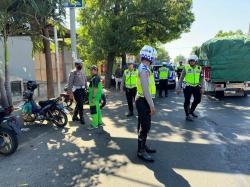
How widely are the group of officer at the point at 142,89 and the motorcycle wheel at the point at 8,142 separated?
7.85 feet

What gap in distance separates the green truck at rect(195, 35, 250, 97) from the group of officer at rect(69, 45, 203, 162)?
4.78m

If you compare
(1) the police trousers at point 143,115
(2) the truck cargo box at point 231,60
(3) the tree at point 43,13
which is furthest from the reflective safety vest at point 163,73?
(1) the police trousers at point 143,115

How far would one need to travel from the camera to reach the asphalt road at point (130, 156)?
16.9 feet

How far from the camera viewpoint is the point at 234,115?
1048 centimetres

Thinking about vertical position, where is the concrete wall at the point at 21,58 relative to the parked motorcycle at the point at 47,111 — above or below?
above

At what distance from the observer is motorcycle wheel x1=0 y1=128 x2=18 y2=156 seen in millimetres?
6512

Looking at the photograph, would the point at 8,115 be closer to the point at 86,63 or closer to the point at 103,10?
the point at 103,10

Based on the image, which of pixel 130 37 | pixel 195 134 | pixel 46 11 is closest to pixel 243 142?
pixel 195 134

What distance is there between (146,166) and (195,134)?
2.57 metres

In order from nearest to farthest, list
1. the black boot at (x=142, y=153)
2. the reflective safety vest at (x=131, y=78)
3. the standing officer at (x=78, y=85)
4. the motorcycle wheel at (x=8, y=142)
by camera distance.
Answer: the black boot at (x=142, y=153), the motorcycle wheel at (x=8, y=142), the standing officer at (x=78, y=85), the reflective safety vest at (x=131, y=78)

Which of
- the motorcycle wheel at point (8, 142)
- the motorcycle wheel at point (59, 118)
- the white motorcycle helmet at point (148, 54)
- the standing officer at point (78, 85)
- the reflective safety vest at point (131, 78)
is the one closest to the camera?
the white motorcycle helmet at point (148, 54)

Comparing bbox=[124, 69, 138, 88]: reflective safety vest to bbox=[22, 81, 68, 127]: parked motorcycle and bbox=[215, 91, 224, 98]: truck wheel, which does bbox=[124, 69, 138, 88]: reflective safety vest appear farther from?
bbox=[215, 91, 224, 98]: truck wheel

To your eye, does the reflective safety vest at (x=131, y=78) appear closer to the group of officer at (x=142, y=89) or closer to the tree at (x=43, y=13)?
the group of officer at (x=142, y=89)

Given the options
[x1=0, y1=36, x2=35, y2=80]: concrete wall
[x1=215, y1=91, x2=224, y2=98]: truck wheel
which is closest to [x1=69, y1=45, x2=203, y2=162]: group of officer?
[x1=215, y1=91, x2=224, y2=98]: truck wheel
